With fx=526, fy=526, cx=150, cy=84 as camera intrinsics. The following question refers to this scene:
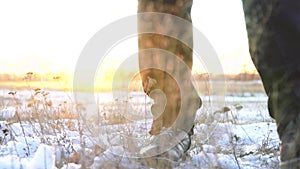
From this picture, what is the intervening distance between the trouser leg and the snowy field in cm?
23

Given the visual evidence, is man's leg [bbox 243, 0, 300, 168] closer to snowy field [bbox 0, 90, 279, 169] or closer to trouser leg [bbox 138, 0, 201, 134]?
snowy field [bbox 0, 90, 279, 169]

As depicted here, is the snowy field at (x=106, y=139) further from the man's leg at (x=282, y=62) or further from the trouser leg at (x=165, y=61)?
the man's leg at (x=282, y=62)

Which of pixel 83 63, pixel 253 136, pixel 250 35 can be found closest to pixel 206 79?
pixel 253 136

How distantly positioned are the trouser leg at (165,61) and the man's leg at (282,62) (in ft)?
3.01

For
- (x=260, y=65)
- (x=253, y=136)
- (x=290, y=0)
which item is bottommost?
(x=253, y=136)

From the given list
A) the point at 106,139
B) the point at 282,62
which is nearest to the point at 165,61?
the point at 106,139

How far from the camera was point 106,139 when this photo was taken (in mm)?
3168

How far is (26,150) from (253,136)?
198 cm

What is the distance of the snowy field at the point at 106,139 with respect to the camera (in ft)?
8.54

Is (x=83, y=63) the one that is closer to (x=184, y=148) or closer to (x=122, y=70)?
(x=122, y=70)

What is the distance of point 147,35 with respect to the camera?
9.18ft

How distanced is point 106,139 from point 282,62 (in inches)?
61.6

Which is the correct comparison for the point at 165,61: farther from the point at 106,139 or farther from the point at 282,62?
the point at 282,62

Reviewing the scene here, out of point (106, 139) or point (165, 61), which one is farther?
point (106, 139)
